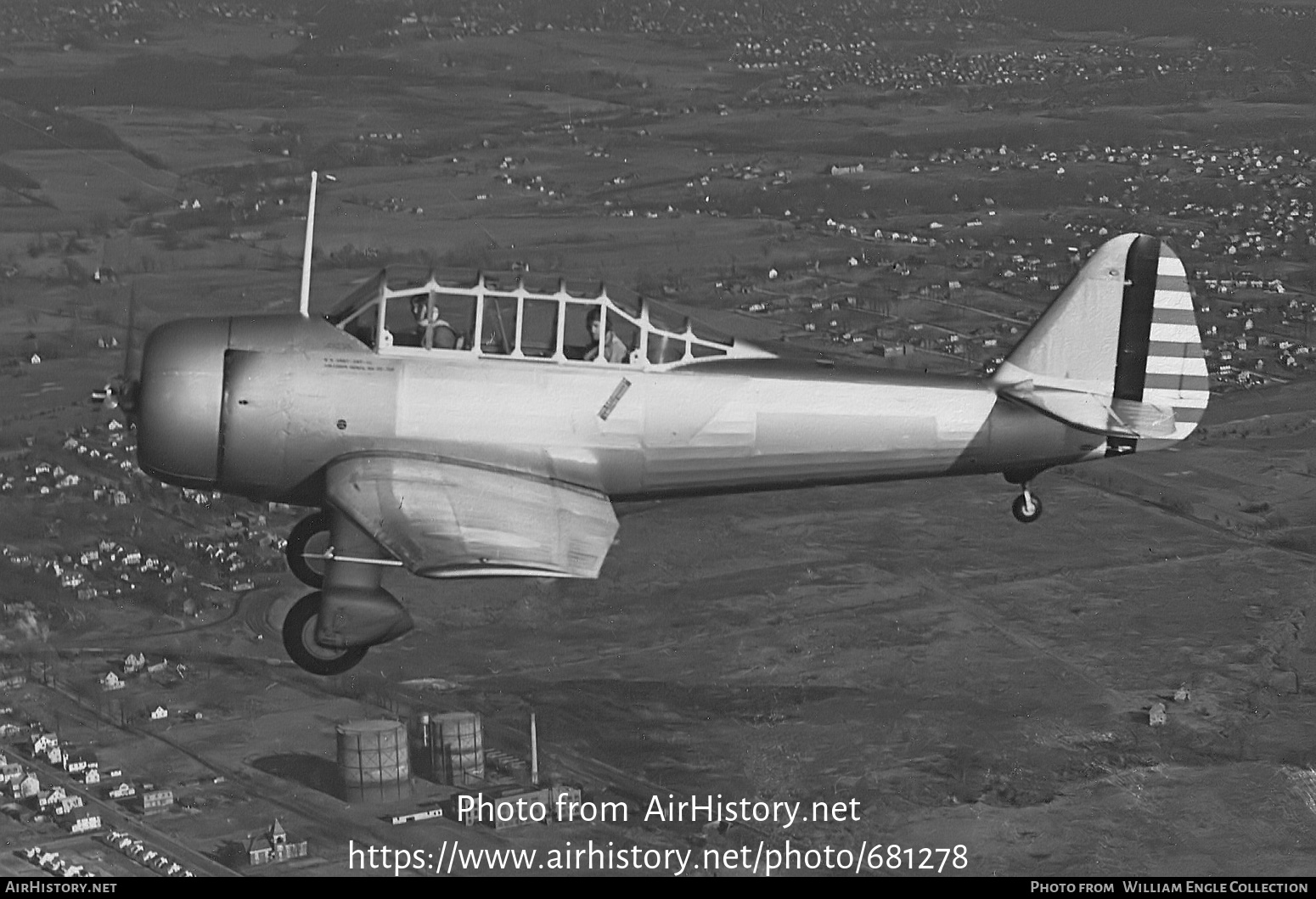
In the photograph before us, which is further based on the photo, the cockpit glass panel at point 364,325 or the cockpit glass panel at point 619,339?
the cockpit glass panel at point 619,339

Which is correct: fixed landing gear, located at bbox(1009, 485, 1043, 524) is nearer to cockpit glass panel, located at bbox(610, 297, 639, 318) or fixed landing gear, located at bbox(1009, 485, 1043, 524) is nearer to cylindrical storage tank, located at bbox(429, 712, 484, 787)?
cockpit glass panel, located at bbox(610, 297, 639, 318)

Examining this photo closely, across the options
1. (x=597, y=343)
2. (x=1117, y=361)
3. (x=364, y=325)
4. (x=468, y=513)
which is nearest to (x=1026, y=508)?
(x=1117, y=361)

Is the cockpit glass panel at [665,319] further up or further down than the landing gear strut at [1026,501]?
further up

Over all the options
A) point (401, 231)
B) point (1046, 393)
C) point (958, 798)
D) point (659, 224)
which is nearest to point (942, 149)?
point (659, 224)

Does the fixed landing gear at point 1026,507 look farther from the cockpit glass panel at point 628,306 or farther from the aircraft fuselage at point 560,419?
the cockpit glass panel at point 628,306

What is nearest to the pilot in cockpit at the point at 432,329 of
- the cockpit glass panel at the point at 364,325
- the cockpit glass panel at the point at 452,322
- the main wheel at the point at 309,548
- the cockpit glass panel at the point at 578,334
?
the cockpit glass panel at the point at 452,322

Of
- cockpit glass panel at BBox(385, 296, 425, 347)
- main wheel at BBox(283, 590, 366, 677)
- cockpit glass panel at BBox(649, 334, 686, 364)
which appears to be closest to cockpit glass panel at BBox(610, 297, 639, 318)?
cockpit glass panel at BBox(649, 334, 686, 364)

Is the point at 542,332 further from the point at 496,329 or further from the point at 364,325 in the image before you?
the point at 364,325
